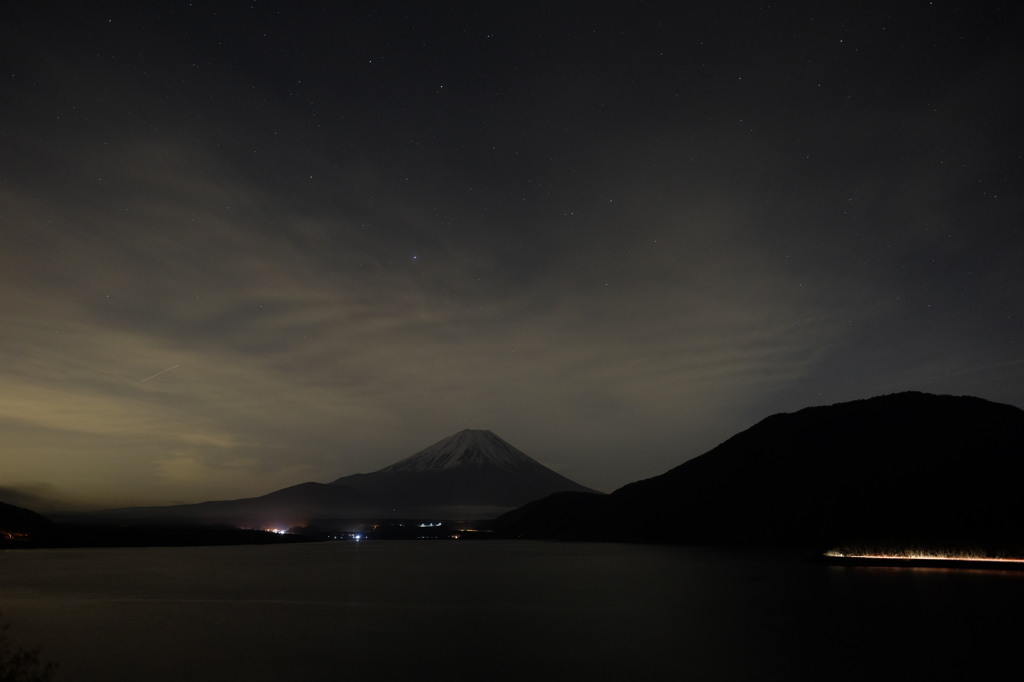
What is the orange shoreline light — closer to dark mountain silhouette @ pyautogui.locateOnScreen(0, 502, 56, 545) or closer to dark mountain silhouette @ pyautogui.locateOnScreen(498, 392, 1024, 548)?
dark mountain silhouette @ pyautogui.locateOnScreen(498, 392, 1024, 548)

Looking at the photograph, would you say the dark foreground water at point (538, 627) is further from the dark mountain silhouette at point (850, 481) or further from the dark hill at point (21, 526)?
the dark hill at point (21, 526)

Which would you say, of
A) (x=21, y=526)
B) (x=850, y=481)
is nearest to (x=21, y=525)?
(x=21, y=526)

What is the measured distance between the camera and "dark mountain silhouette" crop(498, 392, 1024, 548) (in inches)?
4154

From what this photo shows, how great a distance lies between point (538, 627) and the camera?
25.8 metres

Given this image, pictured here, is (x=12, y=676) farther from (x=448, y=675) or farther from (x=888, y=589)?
(x=888, y=589)

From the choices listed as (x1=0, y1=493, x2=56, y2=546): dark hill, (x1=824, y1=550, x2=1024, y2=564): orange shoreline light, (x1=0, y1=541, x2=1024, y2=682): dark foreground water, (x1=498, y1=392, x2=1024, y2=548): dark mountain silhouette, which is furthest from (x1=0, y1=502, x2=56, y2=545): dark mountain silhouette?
(x1=824, y1=550, x2=1024, y2=564): orange shoreline light

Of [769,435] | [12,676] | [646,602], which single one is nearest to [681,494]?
[769,435]

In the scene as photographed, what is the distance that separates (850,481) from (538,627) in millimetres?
118248

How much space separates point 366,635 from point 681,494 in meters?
139

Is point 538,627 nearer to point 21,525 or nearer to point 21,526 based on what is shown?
point 21,526

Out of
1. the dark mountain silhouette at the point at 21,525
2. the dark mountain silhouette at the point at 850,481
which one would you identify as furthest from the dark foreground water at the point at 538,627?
the dark mountain silhouette at the point at 21,525

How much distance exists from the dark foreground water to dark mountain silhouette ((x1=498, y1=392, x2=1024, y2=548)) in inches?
2543

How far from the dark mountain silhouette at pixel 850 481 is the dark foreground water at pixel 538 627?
64.6 meters

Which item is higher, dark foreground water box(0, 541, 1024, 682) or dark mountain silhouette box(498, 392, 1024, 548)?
dark mountain silhouette box(498, 392, 1024, 548)
